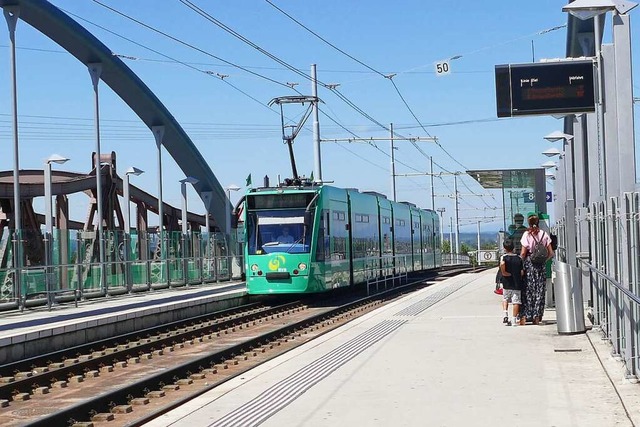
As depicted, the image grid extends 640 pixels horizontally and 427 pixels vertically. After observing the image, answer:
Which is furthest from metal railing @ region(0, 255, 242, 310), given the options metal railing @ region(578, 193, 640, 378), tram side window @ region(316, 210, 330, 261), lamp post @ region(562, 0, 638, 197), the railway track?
lamp post @ region(562, 0, 638, 197)

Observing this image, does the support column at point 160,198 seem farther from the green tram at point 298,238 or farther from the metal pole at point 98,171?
the green tram at point 298,238

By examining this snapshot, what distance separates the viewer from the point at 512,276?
16906 mm

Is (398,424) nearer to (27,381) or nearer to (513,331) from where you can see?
(27,381)

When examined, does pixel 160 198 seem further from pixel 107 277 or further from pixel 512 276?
pixel 512 276

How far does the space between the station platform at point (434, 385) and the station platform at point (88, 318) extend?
180 inches

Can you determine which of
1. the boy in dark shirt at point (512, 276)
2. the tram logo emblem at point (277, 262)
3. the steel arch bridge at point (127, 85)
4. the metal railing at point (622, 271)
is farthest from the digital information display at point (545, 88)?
the steel arch bridge at point (127, 85)

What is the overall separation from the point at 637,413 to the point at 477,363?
3961 millimetres

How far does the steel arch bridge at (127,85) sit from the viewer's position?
3245 centimetres

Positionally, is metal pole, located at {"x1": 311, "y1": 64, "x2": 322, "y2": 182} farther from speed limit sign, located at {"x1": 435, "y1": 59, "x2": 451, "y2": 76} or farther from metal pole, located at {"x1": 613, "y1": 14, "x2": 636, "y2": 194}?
metal pole, located at {"x1": 613, "y1": 14, "x2": 636, "y2": 194}

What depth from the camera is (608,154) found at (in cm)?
1209

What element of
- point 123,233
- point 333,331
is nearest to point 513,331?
point 333,331

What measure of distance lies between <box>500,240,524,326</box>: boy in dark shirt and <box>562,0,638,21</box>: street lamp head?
242 inches

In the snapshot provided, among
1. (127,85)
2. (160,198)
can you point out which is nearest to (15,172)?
(160,198)

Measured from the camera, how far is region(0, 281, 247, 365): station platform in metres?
16.9
